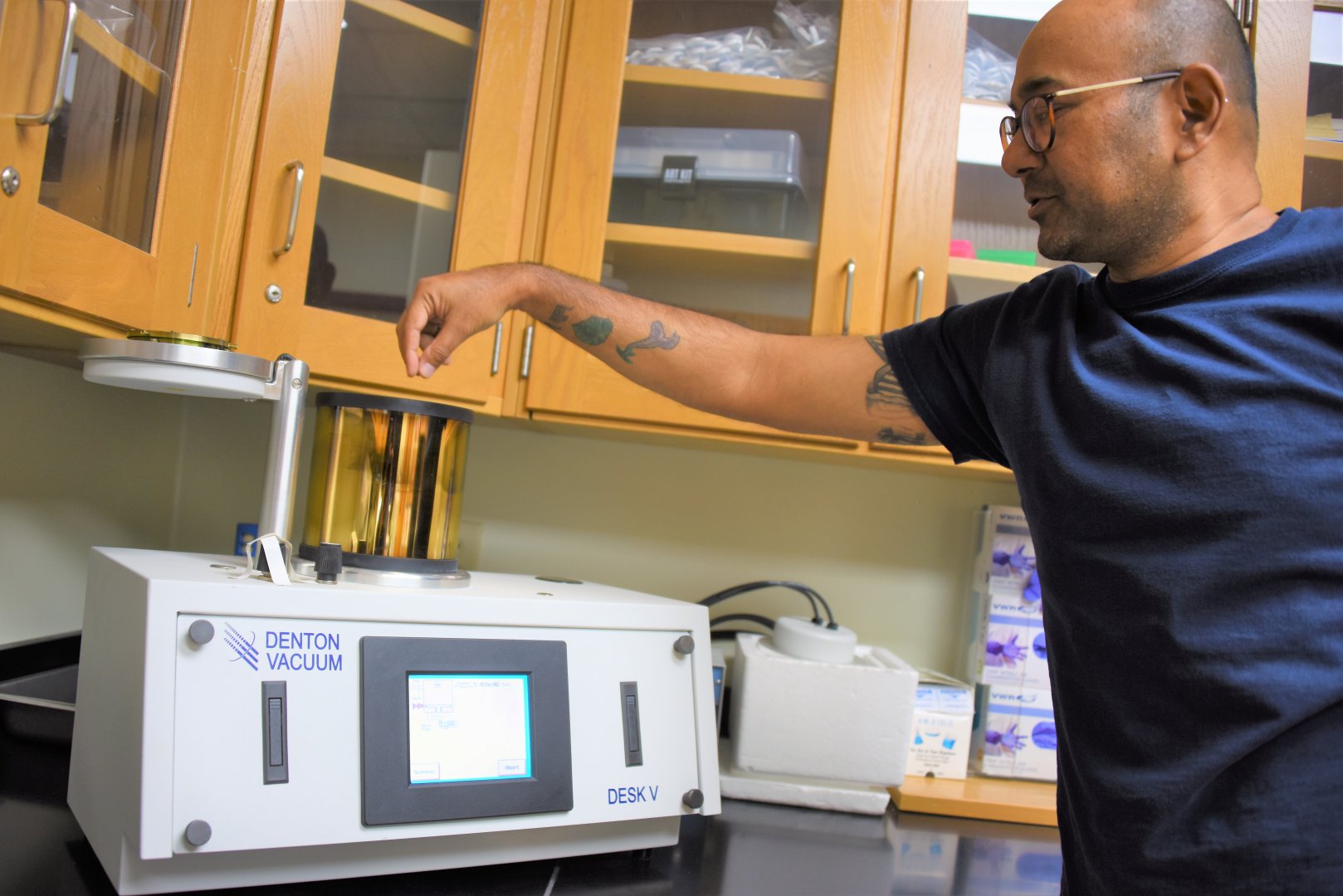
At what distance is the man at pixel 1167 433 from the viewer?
731 millimetres

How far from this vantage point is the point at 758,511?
5.35 feet

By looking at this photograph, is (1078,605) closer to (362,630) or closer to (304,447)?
(362,630)

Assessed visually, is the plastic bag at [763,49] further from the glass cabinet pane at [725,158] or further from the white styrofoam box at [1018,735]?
the white styrofoam box at [1018,735]

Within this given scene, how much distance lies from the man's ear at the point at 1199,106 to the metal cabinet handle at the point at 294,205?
38.2 inches

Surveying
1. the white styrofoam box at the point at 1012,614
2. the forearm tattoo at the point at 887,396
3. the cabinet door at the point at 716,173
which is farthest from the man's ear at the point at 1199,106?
the white styrofoam box at the point at 1012,614

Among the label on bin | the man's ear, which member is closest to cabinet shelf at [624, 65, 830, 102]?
the label on bin

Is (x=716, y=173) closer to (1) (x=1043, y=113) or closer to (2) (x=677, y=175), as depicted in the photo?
(2) (x=677, y=175)

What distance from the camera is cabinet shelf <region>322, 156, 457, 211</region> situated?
1.22 meters

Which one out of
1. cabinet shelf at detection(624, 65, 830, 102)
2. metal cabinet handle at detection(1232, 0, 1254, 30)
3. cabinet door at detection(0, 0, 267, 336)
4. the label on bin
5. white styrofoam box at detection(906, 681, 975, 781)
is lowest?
white styrofoam box at detection(906, 681, 975, 781)

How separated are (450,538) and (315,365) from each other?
0.31 meters

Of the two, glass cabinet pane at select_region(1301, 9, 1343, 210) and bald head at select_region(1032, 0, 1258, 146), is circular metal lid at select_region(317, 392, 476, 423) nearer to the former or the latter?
bald head at select_region(1032, 0, 1258, 146)

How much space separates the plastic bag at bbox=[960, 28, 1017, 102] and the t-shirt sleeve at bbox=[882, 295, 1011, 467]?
18.7 inches

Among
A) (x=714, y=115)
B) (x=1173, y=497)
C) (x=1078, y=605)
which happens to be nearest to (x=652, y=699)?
(x=1078, y=605)

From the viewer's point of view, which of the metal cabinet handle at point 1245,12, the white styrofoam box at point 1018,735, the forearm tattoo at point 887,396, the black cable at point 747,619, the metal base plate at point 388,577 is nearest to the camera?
the metal base plate at point 388,577
